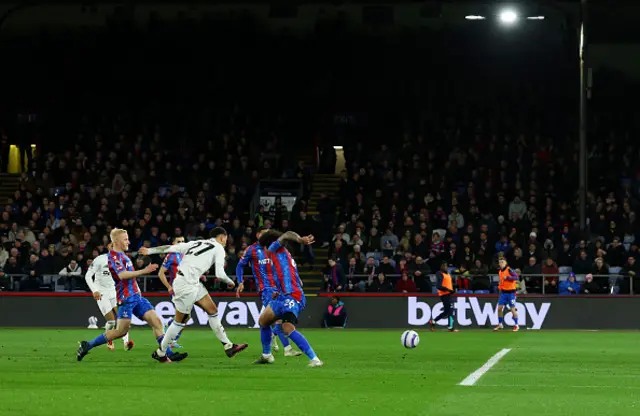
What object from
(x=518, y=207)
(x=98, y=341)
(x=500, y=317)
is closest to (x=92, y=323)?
(x=500, y=317)

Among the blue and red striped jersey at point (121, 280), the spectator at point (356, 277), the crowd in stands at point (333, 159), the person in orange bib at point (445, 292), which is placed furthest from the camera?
the crowd in stands at point (333, 159)

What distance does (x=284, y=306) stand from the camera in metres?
17.2

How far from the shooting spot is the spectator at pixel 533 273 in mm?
33625

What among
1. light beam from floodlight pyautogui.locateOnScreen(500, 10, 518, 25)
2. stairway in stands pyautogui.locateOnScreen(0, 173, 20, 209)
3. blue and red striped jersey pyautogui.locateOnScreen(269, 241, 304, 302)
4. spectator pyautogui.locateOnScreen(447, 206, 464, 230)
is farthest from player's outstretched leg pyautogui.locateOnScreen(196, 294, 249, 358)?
stairway in stands pyautogui.locateOnScreen(0, 173, 20, 209)

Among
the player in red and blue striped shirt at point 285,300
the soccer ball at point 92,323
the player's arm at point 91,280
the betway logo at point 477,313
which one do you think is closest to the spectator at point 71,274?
the soccer ball at point 92,323

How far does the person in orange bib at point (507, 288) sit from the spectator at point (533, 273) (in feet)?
3.66

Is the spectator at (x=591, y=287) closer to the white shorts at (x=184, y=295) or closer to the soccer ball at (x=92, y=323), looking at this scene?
the soccer ball at (x=92, y=323)

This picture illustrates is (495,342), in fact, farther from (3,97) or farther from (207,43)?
(3,97)

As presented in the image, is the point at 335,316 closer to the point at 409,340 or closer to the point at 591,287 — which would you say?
the point at 591,287

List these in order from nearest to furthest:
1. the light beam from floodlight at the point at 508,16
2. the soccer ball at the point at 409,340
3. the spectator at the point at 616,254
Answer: the soccer ball at the point at 409,340
the light beam from floodlight at the point at 508,16
the spectator at the point at 616,254

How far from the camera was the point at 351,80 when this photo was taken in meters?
47.5

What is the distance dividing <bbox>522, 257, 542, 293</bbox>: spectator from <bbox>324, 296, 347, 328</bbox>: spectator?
508 centimetres

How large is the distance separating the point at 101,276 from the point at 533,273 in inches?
561

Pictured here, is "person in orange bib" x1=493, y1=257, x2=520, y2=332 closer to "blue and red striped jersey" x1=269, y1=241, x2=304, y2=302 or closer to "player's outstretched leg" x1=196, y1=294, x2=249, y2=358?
"player's outstretched leg" x1=196, y1=294, x2=249, y2=358
